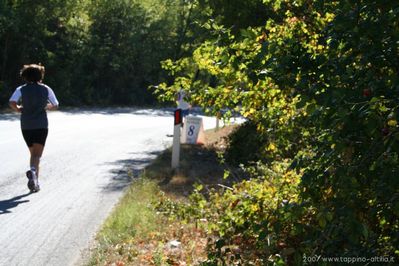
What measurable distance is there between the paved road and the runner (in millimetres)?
530

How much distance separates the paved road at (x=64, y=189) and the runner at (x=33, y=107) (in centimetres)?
53

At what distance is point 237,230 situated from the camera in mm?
4535

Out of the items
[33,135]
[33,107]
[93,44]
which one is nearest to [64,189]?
[33,135]

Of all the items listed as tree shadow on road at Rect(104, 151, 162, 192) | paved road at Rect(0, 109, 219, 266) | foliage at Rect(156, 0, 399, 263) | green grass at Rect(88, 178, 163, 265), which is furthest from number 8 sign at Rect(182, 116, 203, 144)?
foliage at Rect(156, 0, 399, 263)

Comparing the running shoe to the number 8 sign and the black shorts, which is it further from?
the number 8 sign

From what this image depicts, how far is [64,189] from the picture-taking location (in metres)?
8.87

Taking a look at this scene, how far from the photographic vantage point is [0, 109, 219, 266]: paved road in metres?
5.95

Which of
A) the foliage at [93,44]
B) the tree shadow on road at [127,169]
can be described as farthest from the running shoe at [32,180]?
the foliage at [93,44]

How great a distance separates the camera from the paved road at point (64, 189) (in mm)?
5949

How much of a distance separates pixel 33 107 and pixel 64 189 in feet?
4.19

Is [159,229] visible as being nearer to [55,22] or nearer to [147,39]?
[55,22]

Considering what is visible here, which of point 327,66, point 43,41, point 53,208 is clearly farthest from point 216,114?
point 43,41

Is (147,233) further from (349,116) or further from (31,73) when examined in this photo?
(349,116)

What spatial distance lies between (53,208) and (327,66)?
5227mm
